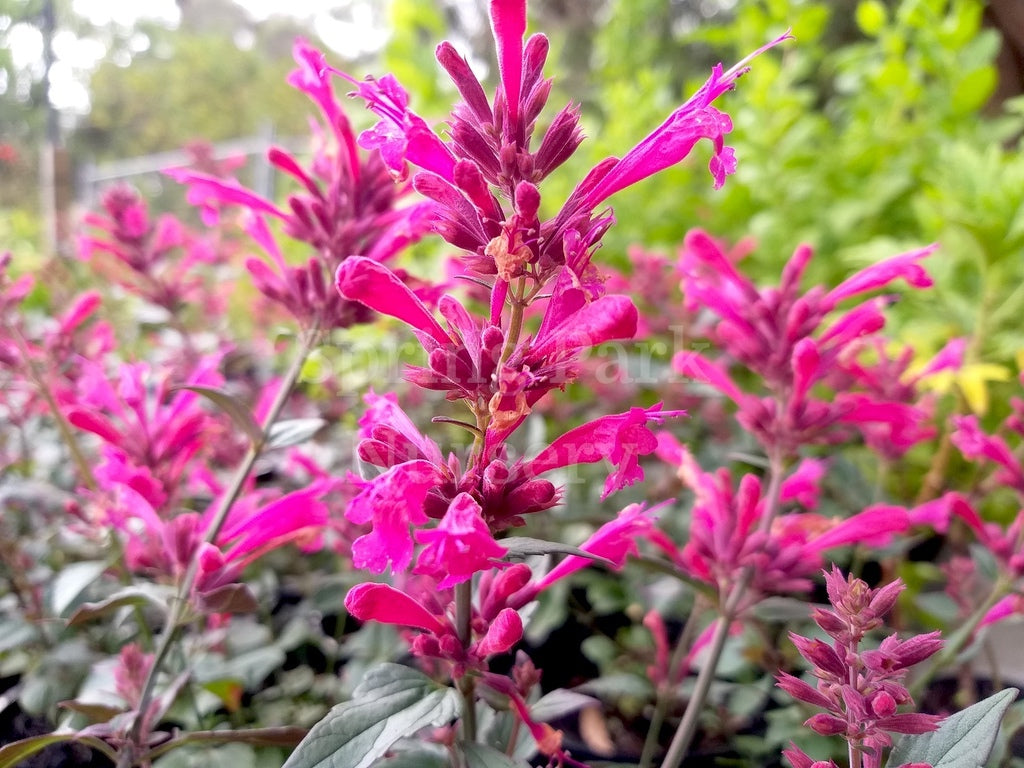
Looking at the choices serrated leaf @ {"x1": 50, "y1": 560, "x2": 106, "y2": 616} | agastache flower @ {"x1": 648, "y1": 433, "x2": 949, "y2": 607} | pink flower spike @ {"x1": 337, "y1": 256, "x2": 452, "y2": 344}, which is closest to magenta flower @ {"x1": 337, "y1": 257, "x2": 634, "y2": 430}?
pink flower spike @ {"x1": 337, "y1": 256, "x2": 452, "y2": 344}

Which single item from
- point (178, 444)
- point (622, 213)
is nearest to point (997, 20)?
point (622, 213)

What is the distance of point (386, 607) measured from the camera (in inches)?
23.5

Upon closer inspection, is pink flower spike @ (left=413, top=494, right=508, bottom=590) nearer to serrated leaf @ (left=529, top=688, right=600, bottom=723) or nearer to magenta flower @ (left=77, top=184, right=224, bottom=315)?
serrated leaf @ (left=529, top=688, right=600, bottom=723)

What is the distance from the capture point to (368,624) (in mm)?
1235

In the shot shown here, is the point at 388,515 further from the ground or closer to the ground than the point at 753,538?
further from the ground

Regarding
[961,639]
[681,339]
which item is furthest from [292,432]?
[681,339]

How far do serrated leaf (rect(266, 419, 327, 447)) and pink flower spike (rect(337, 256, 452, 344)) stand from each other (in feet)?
1.05

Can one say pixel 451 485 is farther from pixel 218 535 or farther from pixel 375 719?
pixel 218 535

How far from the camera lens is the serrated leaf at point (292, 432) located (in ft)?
2.86

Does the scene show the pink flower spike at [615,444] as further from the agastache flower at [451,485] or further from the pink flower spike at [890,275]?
the pink flower spike at [890,275]

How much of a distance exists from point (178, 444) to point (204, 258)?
3.32 ft

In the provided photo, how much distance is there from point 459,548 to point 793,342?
712 mm

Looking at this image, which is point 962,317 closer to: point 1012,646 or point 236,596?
point 1012,646

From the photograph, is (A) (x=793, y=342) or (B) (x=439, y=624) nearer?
→ (B) (x=439, y=624)
